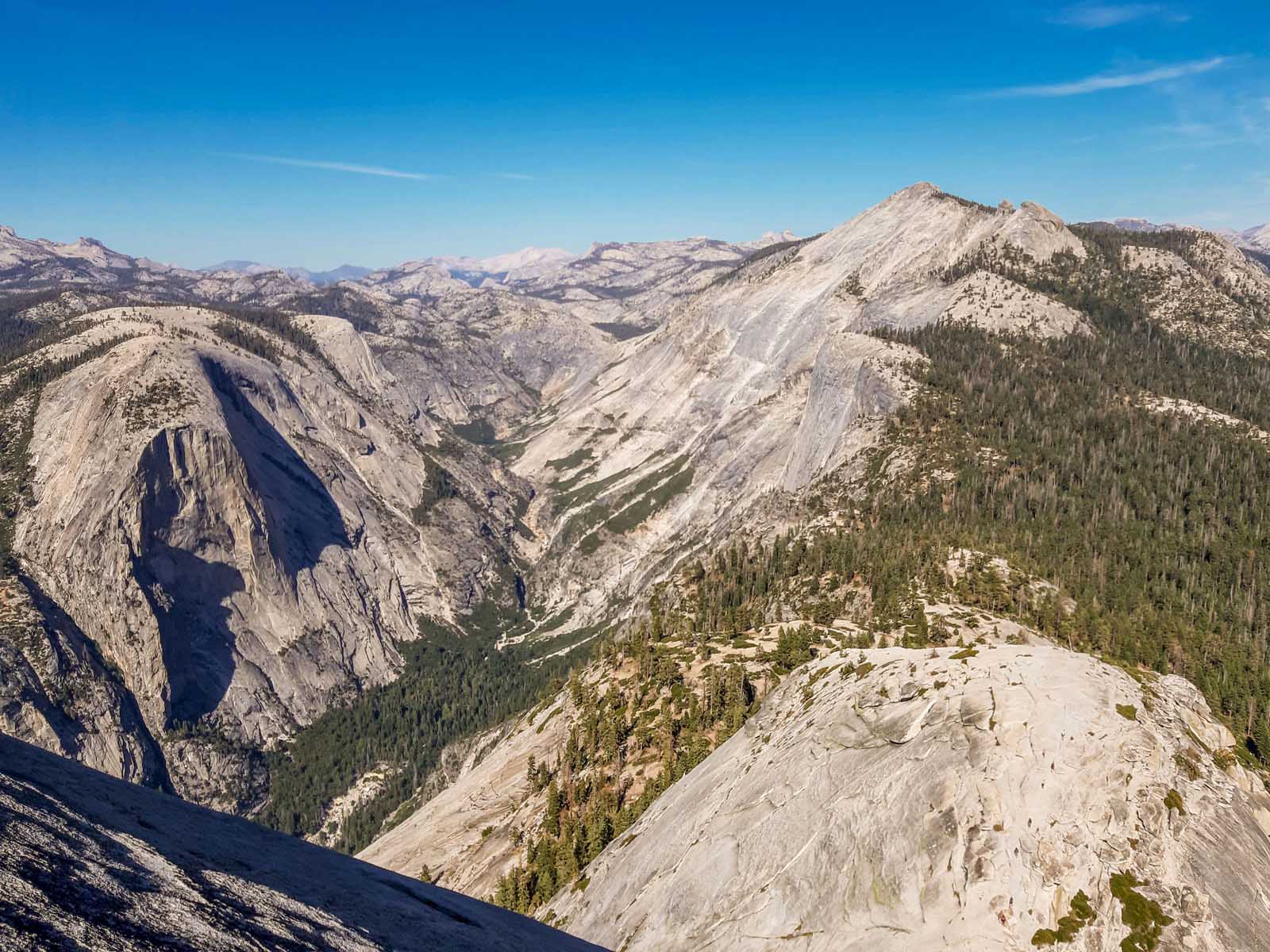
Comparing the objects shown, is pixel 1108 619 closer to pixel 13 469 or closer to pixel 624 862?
pixel 624 862

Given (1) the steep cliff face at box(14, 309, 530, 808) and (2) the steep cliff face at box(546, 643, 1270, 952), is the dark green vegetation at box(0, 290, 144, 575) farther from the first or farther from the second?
(2) the steep cliff face at box(546, 643, 1270, 952)

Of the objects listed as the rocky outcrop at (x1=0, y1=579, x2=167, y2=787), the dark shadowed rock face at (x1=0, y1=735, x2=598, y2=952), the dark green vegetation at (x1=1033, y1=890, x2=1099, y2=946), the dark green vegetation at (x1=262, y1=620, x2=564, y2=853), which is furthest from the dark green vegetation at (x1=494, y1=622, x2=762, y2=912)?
the rocky outcrop at (x1=0, y1=579, x2=167, y2=787)

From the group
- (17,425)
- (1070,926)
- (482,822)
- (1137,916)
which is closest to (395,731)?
(482,822)

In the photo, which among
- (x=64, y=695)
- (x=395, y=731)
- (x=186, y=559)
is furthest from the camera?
(x=395, y=731)

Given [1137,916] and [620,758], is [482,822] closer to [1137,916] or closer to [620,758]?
[620,758]

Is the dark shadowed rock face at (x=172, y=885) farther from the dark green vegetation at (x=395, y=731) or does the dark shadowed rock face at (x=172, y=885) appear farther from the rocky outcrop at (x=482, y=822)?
the dark green vegetation at (x=395, y=731)

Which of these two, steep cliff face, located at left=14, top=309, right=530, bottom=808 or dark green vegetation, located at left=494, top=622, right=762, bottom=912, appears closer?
dark green vegetation, located at left=494, top=622, right=762, bottom=912

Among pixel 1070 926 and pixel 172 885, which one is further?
pixel 1070 926
